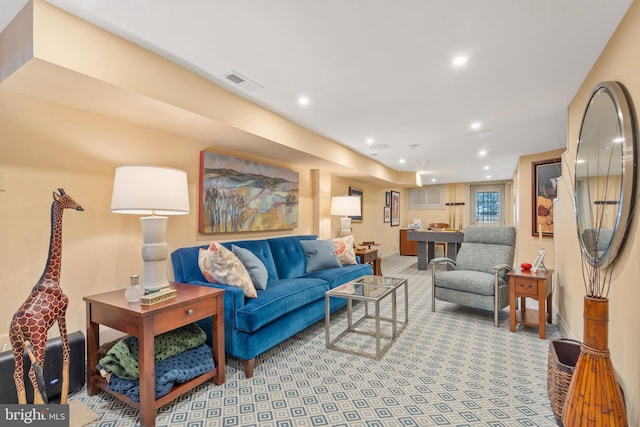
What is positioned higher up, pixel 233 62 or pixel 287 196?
pixel 233 62

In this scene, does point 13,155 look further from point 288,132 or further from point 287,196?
point 287,196

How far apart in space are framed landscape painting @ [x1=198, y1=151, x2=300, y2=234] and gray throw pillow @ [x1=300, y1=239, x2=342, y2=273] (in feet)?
1.68

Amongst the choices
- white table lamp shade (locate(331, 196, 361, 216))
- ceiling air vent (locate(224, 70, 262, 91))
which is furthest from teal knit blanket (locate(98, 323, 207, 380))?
white table lamp shade (locate(331, 196, 361, 216))

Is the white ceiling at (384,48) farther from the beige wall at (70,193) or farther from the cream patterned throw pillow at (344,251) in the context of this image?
the cream patterned throw pillow at (344,251)

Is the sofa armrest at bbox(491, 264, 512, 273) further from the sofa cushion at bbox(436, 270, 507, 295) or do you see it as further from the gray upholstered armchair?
the sofa cushion at bbox(436, 270, 507, 295)

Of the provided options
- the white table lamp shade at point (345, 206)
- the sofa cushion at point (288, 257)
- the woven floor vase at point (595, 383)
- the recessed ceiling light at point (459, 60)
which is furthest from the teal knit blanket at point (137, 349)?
the white table lamp shade at point (345, 206)

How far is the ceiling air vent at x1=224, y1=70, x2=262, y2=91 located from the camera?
2300mm

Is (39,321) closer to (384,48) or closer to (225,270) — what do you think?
(225,270)

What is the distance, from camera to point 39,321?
1476 mm

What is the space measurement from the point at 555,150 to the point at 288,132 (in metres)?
4.26

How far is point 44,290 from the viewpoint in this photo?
1538 millimetres

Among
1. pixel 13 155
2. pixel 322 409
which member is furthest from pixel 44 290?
pixel 322 409

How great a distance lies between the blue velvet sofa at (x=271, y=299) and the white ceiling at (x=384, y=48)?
1520mm

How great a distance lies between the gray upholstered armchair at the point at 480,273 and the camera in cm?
313
